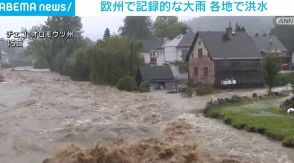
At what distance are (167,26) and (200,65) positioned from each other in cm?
5087

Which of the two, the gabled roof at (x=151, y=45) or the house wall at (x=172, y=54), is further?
the gabled roof at (x=151, y=45)

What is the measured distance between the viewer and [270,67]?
3750cm

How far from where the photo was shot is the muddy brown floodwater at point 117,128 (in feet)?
61.7

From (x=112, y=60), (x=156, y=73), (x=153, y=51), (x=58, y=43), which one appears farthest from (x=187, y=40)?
(x=58, y=43)

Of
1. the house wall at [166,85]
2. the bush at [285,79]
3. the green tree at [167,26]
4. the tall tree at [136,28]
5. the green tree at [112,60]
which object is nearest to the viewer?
the bush at [285,79]

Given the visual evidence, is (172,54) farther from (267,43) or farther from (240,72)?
(240,72)

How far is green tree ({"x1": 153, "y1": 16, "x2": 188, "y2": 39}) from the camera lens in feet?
320

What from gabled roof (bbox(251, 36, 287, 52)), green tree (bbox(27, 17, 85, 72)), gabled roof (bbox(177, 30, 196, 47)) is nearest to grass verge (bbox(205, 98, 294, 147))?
gabled roof (bbox(177, 30, 196, 47))

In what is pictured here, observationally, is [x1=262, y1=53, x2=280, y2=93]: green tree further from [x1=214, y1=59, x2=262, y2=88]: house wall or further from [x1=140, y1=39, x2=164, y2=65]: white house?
[x1=140, y1=39, x2=164, y2=65]: white house

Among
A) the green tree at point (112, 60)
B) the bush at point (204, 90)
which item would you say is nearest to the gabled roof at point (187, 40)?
the green tree at point (112, 60)

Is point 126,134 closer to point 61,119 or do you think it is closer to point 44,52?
point 61,119

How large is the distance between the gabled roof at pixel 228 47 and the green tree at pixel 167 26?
45.8 m

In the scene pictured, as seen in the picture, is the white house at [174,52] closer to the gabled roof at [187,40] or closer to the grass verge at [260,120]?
the gabled roof at [187,40]

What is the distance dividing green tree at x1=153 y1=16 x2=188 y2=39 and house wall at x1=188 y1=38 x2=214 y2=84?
4361 cm
